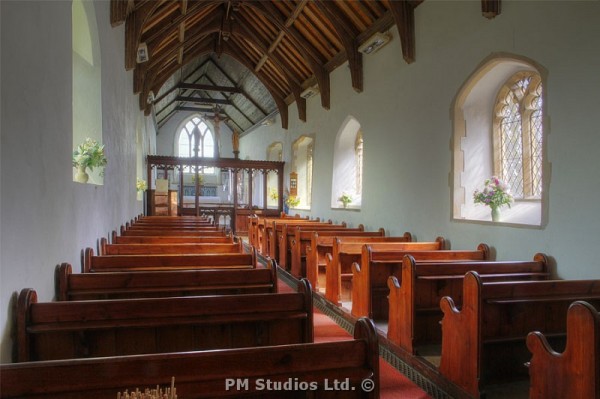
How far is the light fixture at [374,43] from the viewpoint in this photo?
6367 mm

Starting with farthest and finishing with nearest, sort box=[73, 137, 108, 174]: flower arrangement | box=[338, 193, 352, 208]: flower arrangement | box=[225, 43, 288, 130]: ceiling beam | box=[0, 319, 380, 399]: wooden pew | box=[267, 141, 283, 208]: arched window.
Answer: box=[267, 141, 283, 208]: arched window < box=[225, 43, 288, 130]: ceiling beam < box=[338, 193, 352, 208]: flower arrangement < box=[73, 137, 108, 174]: flower arrangement < box=[0, 319, 380, 399]: wooden pew

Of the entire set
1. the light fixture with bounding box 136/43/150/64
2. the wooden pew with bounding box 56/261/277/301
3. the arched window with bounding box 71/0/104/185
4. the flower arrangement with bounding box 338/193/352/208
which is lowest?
the wooden pew with bounding box 56/261/277/301

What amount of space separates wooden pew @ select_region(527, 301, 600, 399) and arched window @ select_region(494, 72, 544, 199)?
110 inches

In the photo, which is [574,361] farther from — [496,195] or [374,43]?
[374,43]

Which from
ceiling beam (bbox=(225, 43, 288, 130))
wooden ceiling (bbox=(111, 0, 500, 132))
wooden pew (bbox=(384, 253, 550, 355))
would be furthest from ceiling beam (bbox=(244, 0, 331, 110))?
wooden pew (bbox=(384, 253, 550, 355))

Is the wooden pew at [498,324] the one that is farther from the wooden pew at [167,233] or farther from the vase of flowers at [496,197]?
the wooden pew at [167,233]

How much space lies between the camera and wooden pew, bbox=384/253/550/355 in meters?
3.06

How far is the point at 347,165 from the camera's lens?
27.9 feet

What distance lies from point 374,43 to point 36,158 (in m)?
5.69

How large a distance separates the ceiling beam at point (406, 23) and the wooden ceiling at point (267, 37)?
0.04 ft

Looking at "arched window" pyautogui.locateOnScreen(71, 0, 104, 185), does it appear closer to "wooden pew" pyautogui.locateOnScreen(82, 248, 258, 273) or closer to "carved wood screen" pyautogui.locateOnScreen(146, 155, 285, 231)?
"wooden pew" pyautogui.locateOnScreen(82, 248, 258, 273)

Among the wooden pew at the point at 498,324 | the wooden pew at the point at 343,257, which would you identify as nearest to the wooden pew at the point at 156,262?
the wooden pew at the point at 498,324

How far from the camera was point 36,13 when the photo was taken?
191 cm

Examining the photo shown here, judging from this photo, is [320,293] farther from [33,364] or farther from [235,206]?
[235,206]
